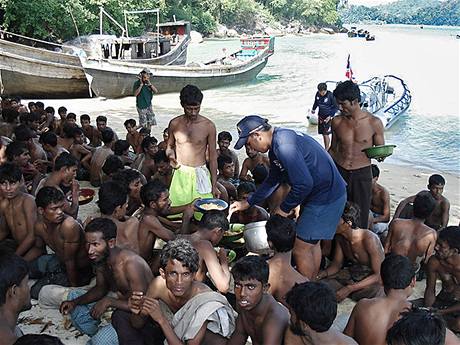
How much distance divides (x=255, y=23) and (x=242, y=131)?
69.7m

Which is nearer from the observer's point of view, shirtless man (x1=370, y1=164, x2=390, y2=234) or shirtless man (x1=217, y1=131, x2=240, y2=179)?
shirtless man (x1=370, y1=164, x2=390, y2=234)

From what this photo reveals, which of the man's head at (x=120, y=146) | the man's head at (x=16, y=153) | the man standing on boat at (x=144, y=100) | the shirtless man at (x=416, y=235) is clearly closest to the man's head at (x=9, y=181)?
the man's head at (x=16, y=153)

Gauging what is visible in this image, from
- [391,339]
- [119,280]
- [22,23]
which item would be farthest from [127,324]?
[22,23]

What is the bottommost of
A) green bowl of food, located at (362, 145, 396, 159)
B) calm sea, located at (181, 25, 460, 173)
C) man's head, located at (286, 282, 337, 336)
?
calm sea, located at (181, 25, 460, 173)

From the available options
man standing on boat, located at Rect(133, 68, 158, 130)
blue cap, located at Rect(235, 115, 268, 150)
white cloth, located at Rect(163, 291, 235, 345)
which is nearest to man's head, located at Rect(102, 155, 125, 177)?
blue cap, located at Rect(235, 115, 268, 150)

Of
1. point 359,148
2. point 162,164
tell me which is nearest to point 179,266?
point 359,148

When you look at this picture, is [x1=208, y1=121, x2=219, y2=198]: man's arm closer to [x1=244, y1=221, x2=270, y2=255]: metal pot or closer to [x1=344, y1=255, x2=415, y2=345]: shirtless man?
[x1=244, y1=221, x2=270, y2=255]: metal pot

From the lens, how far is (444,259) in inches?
157

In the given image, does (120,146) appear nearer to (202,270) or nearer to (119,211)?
(119,211)

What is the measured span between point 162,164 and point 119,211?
A: 1.99m

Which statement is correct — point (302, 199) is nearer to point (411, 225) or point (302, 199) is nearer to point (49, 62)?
point (411, 225)

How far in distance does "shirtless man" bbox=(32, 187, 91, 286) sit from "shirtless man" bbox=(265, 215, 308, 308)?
1677 mm

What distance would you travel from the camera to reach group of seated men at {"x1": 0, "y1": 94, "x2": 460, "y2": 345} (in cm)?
281

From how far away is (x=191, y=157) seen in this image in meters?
5.48
